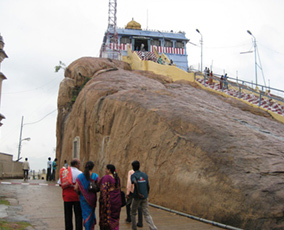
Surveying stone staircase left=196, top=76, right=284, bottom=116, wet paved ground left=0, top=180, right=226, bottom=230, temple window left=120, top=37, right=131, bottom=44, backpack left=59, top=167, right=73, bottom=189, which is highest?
temple window left=120, top=37, right=131, bottom=44

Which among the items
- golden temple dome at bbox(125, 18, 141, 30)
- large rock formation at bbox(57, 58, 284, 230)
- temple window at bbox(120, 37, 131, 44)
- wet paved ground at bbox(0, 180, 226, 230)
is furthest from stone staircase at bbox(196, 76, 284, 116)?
golden temple dome at bbox(125, 18, 141, 30)

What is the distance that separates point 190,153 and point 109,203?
4.20 meters

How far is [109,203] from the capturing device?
6195 mm

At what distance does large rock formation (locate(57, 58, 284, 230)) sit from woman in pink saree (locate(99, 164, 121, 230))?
2991mm

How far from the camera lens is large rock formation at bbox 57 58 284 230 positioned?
7676mm

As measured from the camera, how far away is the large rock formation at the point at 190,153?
7.68m

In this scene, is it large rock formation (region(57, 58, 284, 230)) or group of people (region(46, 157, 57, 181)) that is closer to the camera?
large rock formation (region(57, 58, 284, 230))

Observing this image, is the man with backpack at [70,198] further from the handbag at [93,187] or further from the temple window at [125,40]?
the temple window at [125,40]

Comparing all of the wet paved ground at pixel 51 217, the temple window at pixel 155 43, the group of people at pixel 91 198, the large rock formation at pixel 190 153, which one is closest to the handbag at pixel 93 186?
the group of people at pixel 91 198

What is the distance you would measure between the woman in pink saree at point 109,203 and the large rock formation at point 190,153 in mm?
2991

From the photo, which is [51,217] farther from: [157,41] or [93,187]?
[157,41]

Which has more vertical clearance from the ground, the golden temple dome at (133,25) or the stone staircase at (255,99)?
the golden temple dome at (133,25)

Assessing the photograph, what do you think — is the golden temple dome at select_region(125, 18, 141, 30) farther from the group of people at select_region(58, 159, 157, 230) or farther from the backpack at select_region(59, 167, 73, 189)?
the group of people at select_region(58, 159, 157, 230)

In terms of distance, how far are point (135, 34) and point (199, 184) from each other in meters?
36.5
